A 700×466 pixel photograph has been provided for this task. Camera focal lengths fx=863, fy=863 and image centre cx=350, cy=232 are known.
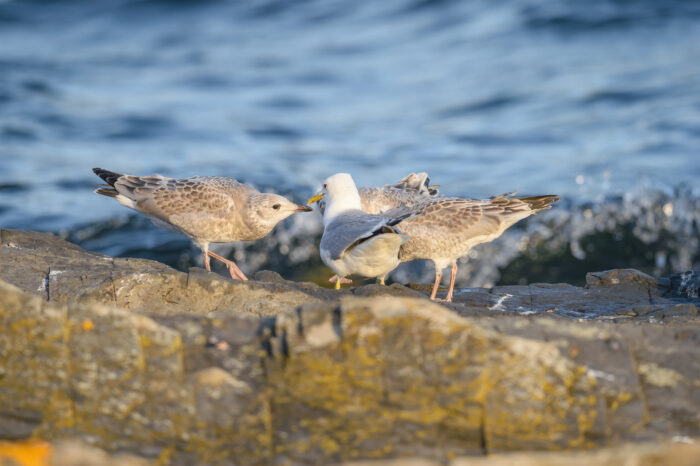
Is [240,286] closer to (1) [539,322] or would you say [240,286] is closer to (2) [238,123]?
(1) [539,322]

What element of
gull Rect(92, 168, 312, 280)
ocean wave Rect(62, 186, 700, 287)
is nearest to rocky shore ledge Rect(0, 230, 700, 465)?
gull Rect(92, 168, 312, 280)

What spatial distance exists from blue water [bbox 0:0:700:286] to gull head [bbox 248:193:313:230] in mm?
4758

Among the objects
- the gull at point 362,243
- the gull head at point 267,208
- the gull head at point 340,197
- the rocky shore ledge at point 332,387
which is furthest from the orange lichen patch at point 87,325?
the gull head at point 340,197

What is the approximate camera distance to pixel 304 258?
12383mm

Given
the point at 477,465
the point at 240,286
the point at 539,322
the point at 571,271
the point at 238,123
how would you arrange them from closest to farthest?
the point at 477,465
the point at 539,322
the point at 240,286
the point at 571,271
the point at 238,123

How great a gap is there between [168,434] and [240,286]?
6.75 feet

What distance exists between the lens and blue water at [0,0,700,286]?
1538 cm

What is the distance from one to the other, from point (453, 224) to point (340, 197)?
3.99 feet

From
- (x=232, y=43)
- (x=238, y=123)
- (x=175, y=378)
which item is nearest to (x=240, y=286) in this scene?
(x=175, y=378)

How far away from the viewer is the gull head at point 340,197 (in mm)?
7930

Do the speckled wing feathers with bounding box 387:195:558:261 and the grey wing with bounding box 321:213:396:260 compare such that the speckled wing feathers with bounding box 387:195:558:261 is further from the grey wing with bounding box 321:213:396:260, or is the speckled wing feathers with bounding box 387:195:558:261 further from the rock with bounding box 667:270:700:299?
the rock with bounding box 667:270:700:299

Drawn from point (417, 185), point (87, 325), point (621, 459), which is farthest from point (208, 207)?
point (621, 459)

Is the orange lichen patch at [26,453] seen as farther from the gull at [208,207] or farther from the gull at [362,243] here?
the gull at [208,207]

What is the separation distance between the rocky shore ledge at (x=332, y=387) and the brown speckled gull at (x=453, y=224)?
10.5 ft
